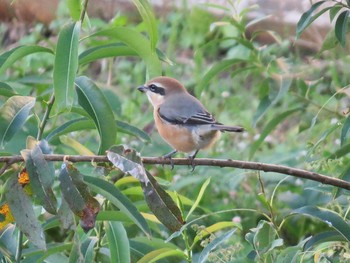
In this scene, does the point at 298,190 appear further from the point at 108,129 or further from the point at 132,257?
the point at 108,129

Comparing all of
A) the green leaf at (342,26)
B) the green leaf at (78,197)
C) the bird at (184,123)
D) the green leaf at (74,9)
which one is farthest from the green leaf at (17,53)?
the bird at (184,123)

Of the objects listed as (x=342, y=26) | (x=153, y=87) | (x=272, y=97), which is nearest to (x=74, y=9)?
(x=342, y=26)

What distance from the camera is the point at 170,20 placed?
8.64 meters

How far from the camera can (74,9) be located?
312cm

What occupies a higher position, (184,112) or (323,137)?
(323,137)

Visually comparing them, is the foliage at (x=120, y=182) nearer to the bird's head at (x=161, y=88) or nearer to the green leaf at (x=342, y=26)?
the green leaf at (x=342, y=26)

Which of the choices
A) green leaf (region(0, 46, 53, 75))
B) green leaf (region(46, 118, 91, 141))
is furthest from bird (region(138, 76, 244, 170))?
green leaf (region(0, 46, 53, 75))

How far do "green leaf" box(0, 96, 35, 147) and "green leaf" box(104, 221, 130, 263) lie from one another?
0.58m

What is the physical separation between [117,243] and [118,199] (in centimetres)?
41

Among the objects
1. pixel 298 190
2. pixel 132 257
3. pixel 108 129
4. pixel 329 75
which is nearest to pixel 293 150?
pixel 298 190

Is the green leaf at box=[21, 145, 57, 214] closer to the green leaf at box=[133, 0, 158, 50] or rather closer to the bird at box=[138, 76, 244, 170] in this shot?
the green leaf at box=[133, 0, 158, 50]

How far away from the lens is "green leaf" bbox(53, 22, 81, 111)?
2811 mm

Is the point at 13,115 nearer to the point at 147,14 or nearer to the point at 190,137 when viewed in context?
the point at 147,14

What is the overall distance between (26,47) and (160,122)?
157 cm
